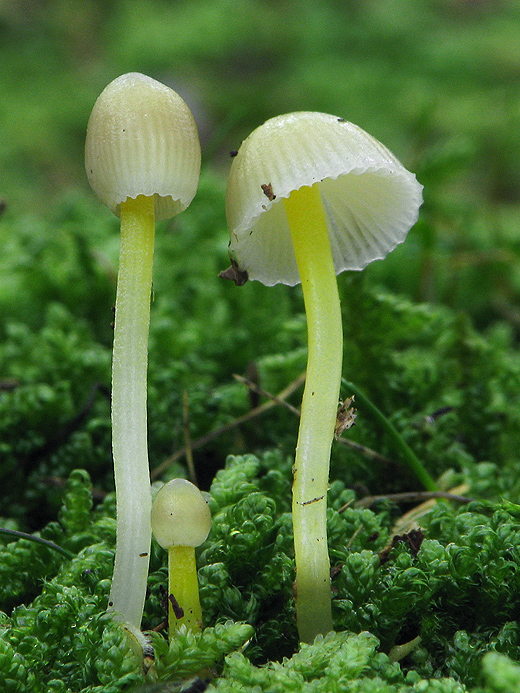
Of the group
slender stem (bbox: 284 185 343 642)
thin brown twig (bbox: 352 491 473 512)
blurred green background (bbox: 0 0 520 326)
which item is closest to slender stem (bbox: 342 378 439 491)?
thin brown twig (bbox: 352 491 473 512)

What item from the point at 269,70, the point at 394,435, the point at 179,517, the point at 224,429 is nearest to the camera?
the point at 179,517

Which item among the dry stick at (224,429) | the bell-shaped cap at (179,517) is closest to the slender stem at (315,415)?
the bell-shaped cap at (179,517)

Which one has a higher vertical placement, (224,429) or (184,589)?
(224,429)

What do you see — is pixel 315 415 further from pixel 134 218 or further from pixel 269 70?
pixel 269 70

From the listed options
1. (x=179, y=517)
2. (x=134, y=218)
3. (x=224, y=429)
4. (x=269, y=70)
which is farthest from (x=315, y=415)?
(x=269, y=70)

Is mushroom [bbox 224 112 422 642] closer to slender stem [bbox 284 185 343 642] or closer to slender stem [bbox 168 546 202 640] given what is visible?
slender stem [bbox 284 185 343 642]

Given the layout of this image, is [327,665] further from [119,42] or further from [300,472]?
[119,42]

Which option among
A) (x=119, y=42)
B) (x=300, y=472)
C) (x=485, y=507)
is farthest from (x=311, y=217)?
A: (x=119, y=42)
